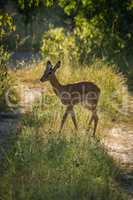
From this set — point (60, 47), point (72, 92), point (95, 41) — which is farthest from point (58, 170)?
point (60, 47)

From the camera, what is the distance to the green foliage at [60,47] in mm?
14070

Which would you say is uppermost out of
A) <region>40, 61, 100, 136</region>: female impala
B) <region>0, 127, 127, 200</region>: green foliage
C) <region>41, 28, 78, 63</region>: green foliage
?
<region>41, 28, 78, 63</region>: green foliage

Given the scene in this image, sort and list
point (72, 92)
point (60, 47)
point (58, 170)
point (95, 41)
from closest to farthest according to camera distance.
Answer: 1. point (58, 170)
2. point (72, 92)
3. point (95, 41)
4. point (60, 47)

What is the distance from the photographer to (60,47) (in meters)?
14.3

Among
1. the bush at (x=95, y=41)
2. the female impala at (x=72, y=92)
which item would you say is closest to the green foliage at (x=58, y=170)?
the female impala at (x=72, y=92)

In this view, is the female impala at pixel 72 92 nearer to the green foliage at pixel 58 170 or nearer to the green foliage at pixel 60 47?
the green foliage at pixel 58 170

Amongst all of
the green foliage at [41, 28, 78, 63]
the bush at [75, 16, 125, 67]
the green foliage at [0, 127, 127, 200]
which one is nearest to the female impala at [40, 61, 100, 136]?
the green foliage at [0, 127, 127, 200]

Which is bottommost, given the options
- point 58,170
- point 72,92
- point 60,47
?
point 58,170

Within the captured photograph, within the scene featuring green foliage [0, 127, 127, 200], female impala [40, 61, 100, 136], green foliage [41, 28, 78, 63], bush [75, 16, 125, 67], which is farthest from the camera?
green foliage [41, 28, 78, 63]

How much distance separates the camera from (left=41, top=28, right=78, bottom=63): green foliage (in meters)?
14.1

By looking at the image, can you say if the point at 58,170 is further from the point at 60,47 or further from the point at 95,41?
the point at 60,47

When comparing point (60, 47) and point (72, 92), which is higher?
point (60, 47)

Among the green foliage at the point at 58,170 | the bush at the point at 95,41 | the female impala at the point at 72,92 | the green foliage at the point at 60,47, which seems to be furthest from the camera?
the green foliage at the point at 60,47

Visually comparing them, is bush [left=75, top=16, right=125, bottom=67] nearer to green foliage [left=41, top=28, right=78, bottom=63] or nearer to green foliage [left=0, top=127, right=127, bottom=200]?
green foliage [left=41, top=28, right=78, bottom=63]
